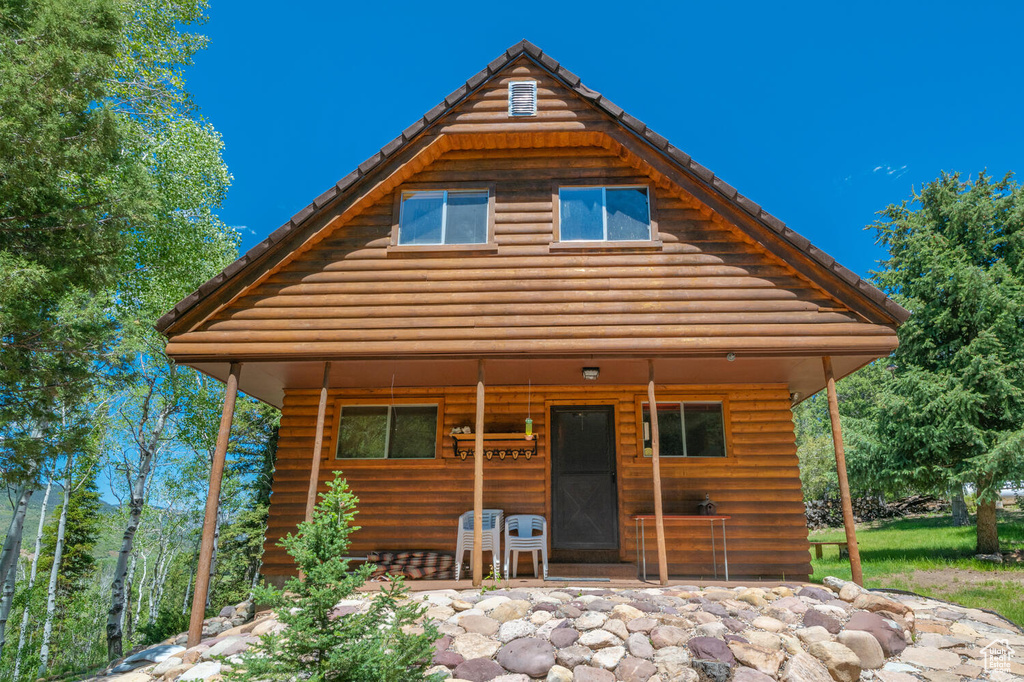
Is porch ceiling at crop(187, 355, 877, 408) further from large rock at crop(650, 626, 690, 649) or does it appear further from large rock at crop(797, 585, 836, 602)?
large rock at crop(650, 626, 690, 649)

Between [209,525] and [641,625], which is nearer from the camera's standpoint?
[641,625]

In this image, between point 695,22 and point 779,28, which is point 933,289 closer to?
point 695,22

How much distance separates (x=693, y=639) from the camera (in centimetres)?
485

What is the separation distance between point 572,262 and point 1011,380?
398 inches

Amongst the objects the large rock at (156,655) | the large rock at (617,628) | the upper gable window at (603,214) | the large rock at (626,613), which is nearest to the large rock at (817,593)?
the large rock at (626,613)

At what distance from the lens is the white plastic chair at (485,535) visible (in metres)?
7.62

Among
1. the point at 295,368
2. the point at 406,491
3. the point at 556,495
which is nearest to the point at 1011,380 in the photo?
the point at 556,495

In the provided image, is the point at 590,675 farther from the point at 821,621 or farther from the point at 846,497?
the point at 846,497

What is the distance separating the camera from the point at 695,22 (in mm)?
113188

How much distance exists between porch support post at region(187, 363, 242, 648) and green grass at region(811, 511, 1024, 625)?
830 centimetres

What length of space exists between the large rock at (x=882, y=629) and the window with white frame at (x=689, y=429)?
11.4 feet

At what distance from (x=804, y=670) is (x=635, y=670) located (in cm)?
131

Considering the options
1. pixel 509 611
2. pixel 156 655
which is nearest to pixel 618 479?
pixel 509 611

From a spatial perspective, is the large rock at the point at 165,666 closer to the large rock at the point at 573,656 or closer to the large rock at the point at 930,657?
the large rock at the point at 573,656
